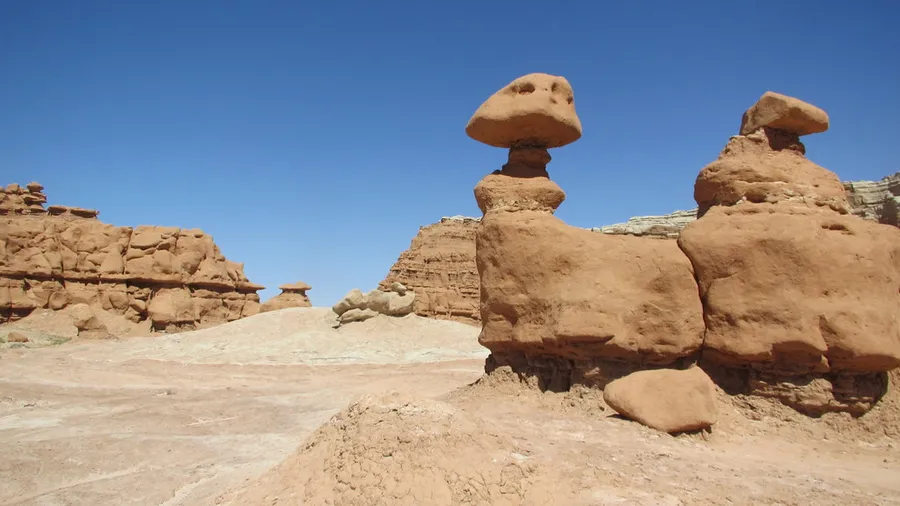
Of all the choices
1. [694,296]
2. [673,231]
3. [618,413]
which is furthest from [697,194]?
[673,231]

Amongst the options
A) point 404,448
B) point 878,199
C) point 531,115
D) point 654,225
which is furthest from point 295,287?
point 404,448

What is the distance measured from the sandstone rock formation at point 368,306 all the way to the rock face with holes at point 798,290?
46.1ft

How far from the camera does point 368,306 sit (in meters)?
20.6

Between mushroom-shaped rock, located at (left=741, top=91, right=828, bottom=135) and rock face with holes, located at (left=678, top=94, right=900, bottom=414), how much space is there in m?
0.74

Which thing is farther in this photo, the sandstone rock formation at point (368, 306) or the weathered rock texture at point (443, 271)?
the weathered rock texture at point (443, 271)

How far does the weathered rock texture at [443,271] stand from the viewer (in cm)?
2681

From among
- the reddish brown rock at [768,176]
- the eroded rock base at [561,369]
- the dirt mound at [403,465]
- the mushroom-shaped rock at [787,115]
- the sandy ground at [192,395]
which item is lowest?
the sandy ground at [192,395]

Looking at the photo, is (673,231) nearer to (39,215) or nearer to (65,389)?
(65,389)

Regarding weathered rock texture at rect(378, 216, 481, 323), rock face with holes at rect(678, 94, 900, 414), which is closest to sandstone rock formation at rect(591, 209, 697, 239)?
weathered rock texture at rect(378, 216, 481, 323)

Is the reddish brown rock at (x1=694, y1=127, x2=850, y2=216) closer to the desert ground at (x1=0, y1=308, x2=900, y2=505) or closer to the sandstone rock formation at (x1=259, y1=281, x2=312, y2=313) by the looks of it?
the desert ground at (x1=0, y1=308, x2=900, y2=505)

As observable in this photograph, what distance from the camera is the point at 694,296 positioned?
7.27m

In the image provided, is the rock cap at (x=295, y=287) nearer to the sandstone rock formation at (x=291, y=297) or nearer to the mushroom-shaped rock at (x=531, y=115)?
the sandstone rock formation at (x=291, y=297)

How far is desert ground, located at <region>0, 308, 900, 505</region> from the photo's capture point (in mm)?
4137

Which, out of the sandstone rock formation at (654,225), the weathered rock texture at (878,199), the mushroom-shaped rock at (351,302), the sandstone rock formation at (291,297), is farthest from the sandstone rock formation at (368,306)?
the weathered rock texture at (878,199)
